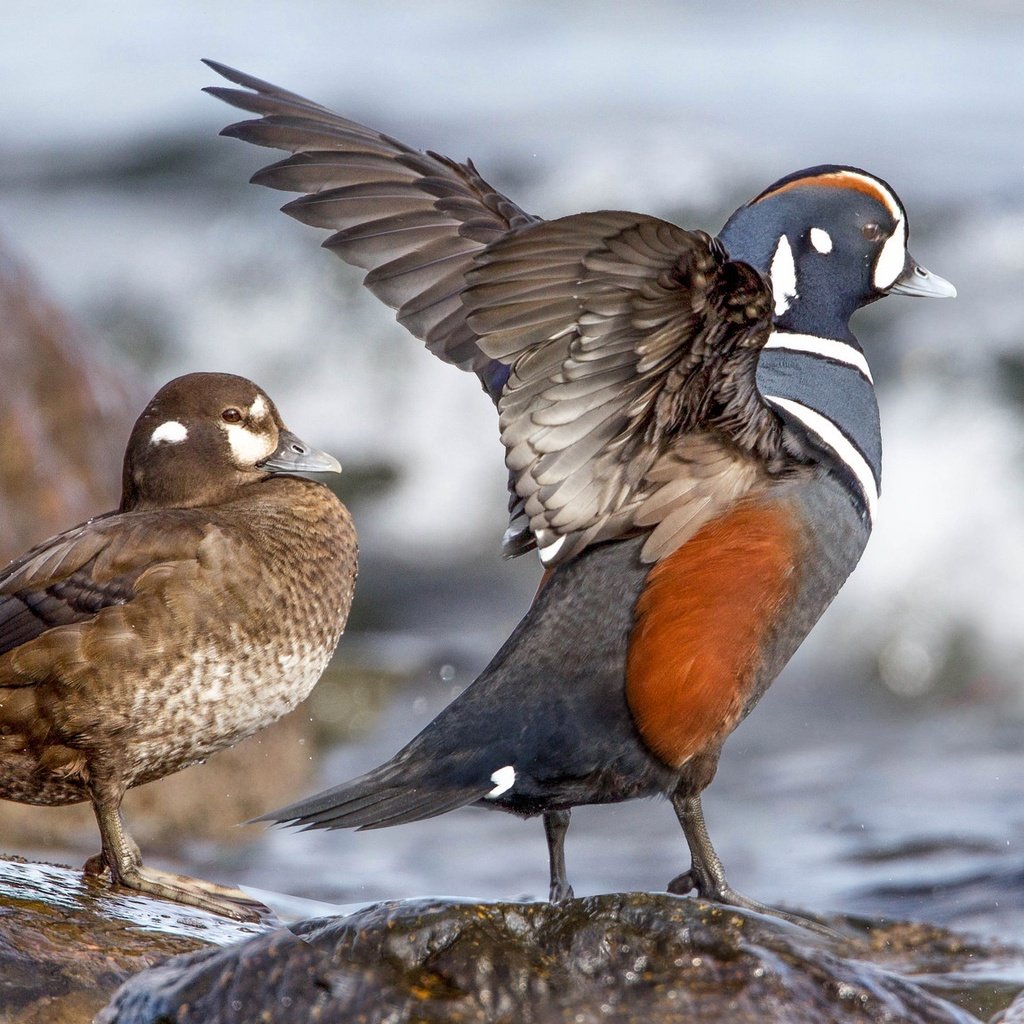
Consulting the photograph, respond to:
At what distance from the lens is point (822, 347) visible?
4492 mm

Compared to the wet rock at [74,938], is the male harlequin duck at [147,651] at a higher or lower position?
higher

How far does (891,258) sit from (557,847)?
6.08 feet

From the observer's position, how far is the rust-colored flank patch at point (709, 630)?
395 centimetres

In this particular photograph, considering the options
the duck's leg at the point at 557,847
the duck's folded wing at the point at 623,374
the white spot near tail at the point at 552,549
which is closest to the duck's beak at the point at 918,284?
the duck's folded wing at the point at 623,374

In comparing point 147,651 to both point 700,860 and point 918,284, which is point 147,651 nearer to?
point 700,860

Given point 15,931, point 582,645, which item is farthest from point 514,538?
point 15,931

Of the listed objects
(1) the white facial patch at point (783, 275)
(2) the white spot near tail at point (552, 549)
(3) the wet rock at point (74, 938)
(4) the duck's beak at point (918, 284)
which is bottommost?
(3) the wet rock at point (74, 938)

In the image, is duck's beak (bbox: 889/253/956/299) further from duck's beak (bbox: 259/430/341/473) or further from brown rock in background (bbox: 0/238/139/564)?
brown rock in background (bbox: 0/238/139/564)

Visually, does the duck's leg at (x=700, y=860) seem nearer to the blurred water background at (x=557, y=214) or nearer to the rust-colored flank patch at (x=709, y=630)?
the rust-colored flank patch at (x=709, y=630)

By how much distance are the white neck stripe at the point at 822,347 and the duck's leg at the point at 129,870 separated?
2.05m

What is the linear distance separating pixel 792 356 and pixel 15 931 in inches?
95.3

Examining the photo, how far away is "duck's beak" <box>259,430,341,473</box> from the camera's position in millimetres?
4855

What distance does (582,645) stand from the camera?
4035 mm

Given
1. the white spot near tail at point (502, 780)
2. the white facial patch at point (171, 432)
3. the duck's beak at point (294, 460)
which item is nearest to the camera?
the white spot near tail at point (502, 780)
